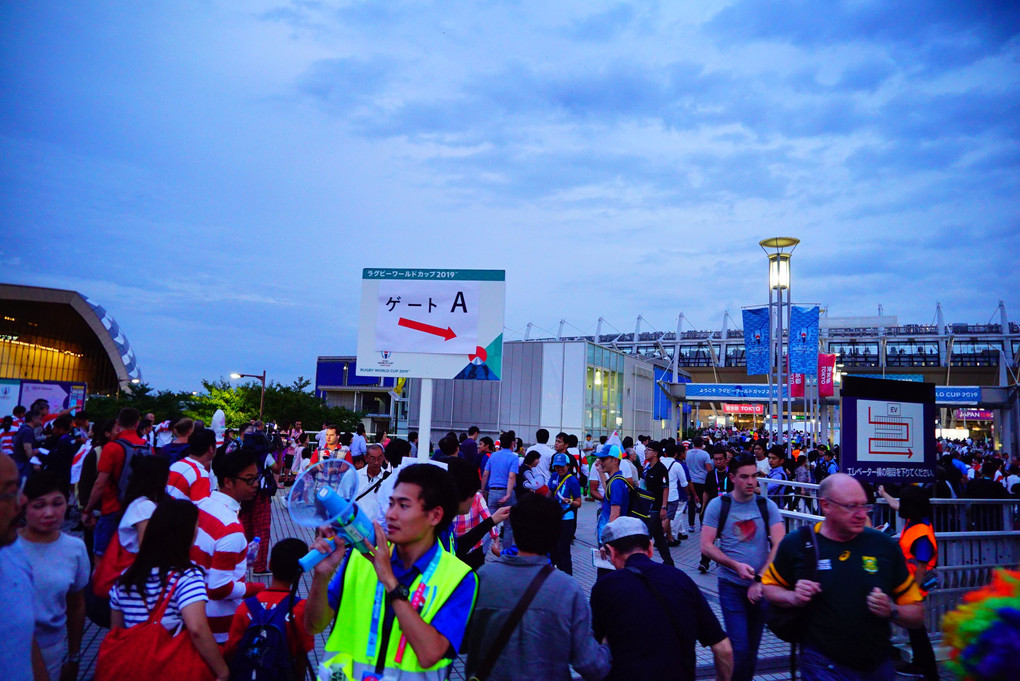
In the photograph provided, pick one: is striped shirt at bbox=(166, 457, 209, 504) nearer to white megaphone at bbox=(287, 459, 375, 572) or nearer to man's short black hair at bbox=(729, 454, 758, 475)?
white megaphone at bbox=(287, 459, 375, 572)

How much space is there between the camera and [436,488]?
2.47 metres

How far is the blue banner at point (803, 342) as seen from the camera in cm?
2128

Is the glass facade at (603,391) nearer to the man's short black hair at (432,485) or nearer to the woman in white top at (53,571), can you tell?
the woman in white top at (53,571)

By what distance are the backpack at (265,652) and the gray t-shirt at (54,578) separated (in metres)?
0.90

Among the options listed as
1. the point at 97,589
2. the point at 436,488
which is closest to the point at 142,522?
the point at 97,589

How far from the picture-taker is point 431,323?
31.9 feet

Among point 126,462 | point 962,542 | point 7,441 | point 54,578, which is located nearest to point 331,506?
point 54,578

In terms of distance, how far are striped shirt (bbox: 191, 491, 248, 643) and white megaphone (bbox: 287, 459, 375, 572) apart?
1486mm

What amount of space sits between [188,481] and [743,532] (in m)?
4.21

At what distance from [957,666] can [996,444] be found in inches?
2236

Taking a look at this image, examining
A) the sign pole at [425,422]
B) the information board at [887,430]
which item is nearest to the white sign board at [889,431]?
the information board at [887,430]

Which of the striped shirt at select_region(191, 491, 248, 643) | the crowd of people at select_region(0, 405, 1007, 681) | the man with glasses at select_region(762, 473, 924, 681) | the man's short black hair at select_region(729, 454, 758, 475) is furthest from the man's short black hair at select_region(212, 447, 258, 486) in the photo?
the man's short black hair at select_region(729, 454, 758, 475)

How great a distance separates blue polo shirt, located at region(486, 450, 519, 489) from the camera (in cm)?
843

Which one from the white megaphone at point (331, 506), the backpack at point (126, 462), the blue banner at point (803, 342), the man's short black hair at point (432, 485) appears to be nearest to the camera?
the white megaphone at point (331, 506)
